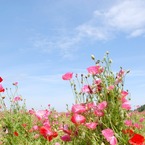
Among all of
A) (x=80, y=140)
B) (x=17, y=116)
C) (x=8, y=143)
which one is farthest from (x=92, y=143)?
(x=17, y=116)

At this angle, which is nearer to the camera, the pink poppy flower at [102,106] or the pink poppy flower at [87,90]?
the pink poppy flower at [102,106]

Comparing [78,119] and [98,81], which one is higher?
[98,81]

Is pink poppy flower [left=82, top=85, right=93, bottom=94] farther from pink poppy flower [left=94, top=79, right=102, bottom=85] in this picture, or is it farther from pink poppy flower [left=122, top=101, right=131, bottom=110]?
pink poppy flower [left=122, top=101, right=131, bottom=110]

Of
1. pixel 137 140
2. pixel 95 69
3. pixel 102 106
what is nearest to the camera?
pixel 137 140

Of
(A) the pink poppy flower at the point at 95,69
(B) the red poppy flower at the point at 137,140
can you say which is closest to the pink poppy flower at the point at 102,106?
(A) the pink poppy flower at the point at 95,69

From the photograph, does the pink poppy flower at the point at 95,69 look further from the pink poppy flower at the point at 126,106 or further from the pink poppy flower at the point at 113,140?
the pink poppy flower at the point at 113,140

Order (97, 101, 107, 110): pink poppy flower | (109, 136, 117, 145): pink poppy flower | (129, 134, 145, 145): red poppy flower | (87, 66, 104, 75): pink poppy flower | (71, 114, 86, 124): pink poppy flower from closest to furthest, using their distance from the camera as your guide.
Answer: (129, 134, 145, 145): red poppy flower → (109, 136, 117, 145): pink poppy flower → (71, 114, 86, 124): pink poppy flower → (97, 101, 107, 110): pink poppy flower → (87, 66, 104, 75): pink poppy flower

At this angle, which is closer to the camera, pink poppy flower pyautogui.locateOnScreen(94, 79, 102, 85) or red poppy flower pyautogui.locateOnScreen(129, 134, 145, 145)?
red poppy flower pyautogui.locateOnScreen(129, 134, 145, 145)

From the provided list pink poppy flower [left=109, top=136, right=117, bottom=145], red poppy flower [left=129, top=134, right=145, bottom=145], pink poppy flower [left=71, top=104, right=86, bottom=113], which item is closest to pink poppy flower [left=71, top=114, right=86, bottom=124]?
pink poppy flower [left=71, top=104, right=86, bottom=113]

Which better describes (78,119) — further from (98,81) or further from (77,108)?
(98,81)

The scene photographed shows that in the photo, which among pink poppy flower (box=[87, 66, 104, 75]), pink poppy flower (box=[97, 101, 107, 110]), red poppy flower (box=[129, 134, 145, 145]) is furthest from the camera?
pink poppy flower (box=[87, 66, 104, 75])

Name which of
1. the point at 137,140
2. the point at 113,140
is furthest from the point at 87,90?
the point at 137,140

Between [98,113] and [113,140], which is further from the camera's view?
[98,113]

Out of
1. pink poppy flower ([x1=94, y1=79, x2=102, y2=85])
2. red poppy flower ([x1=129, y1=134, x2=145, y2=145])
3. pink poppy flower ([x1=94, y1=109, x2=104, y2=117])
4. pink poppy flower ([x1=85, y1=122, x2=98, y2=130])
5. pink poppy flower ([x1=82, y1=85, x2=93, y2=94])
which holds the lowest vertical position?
red poppy flower ([x1=129, y1=134, x2=145, y2=145])
